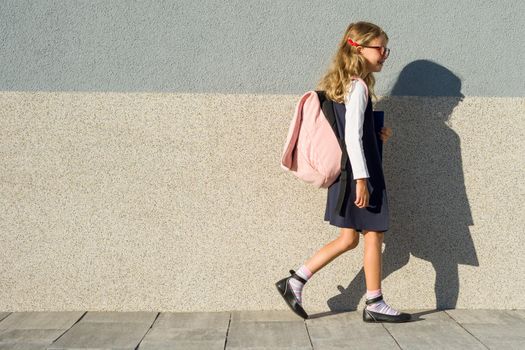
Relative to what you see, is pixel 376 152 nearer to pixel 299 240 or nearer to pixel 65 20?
pixel 299 240

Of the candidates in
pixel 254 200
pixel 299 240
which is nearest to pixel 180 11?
pixel 254 200

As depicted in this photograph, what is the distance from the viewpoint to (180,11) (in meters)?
4.22

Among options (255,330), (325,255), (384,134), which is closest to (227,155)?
(325,255)

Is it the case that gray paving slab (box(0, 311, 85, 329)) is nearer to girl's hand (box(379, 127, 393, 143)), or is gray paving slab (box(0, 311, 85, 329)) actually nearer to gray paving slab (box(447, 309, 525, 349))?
girl's hand (box(379, 127, 393, 143))

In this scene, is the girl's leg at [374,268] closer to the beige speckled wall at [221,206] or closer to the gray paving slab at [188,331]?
the beige speckled wall at [221,206]

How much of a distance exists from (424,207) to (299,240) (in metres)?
0.83

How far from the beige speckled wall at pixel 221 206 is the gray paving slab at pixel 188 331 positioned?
122mm

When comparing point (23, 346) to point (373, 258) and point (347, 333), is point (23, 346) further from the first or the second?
point (373, 258)

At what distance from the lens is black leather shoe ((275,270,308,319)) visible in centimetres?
402

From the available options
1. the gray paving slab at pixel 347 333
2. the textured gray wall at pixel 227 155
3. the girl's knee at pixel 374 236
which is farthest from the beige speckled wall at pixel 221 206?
the girl's knee at pixel 374 236

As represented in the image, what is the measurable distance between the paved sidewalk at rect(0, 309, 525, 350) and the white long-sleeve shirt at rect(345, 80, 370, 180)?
2.98 ft

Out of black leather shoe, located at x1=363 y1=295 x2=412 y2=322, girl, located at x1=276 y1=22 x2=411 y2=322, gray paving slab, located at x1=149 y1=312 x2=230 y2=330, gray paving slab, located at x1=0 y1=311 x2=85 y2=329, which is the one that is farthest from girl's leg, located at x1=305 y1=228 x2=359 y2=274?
gray paving slab, located at x1=0 y1=311 x2=85 y2=329

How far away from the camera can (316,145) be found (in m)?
3.89

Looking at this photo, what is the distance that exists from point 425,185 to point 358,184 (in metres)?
→ 0.75
